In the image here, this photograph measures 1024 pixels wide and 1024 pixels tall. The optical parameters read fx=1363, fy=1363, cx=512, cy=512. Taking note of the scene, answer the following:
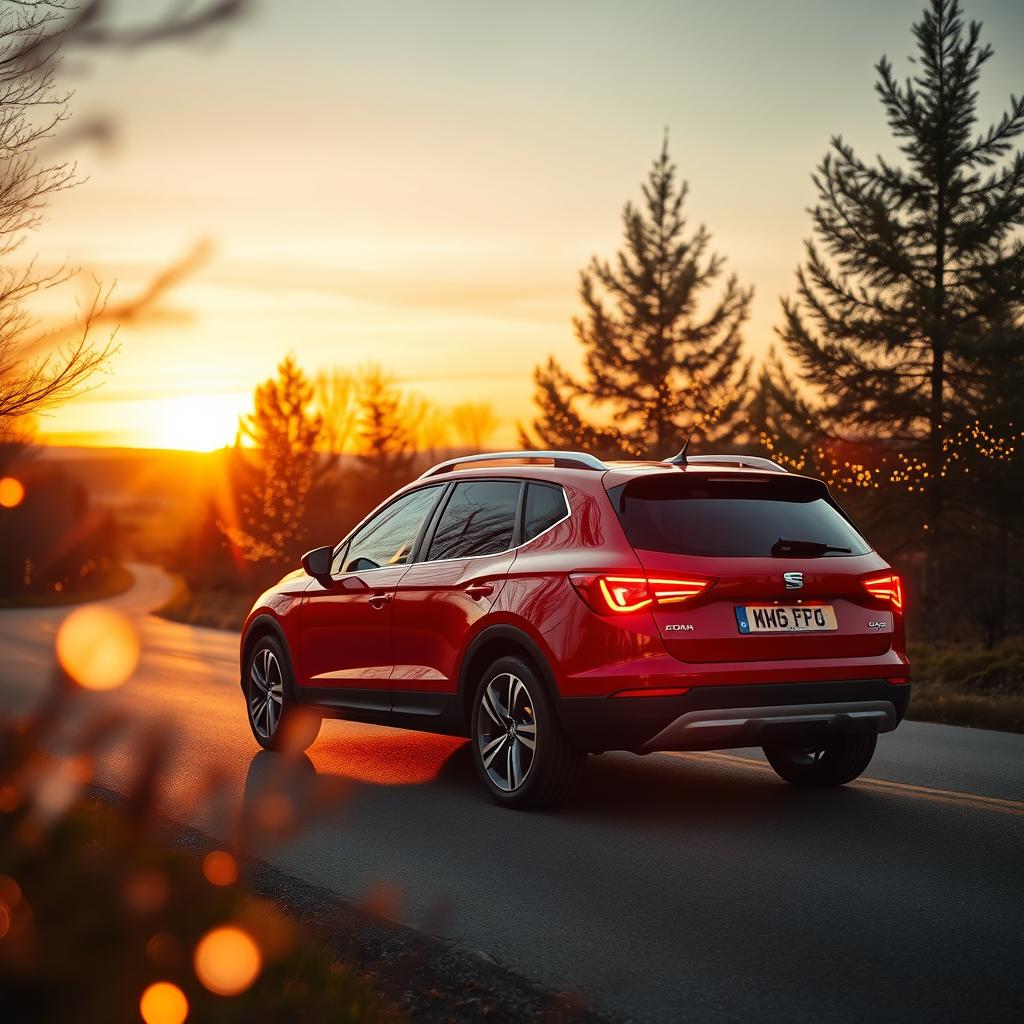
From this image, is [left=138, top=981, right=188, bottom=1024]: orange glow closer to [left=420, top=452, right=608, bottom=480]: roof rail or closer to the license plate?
the license plate

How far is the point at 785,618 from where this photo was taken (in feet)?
22.4

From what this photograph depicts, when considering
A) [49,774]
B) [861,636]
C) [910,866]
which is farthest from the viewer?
[861,636]

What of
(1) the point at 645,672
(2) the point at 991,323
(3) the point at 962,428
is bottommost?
(1) the point at 645,672

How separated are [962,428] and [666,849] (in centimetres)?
2403

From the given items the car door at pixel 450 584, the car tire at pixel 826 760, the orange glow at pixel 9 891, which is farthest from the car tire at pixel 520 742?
the orange glow at pixel 9 891

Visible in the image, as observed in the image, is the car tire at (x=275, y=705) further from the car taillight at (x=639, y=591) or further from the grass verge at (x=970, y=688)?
the grass verge at (x=970, y=688)

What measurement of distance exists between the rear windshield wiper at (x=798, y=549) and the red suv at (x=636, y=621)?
2cm

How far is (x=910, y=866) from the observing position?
234 inches

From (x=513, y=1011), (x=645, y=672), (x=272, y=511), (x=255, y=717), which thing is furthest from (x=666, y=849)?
(x=272, y=511)

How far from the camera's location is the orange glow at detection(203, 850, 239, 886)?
9.72 ft

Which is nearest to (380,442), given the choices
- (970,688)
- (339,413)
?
(339,413)

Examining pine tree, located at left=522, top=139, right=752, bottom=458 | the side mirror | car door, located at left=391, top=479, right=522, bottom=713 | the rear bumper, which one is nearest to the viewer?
the rear bumper

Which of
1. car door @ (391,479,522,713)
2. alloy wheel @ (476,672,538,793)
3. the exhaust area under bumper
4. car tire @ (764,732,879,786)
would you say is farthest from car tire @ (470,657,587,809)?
car tire @ (764,732,879,786)

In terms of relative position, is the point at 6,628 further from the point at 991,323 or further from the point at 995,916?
the point at 995,916
